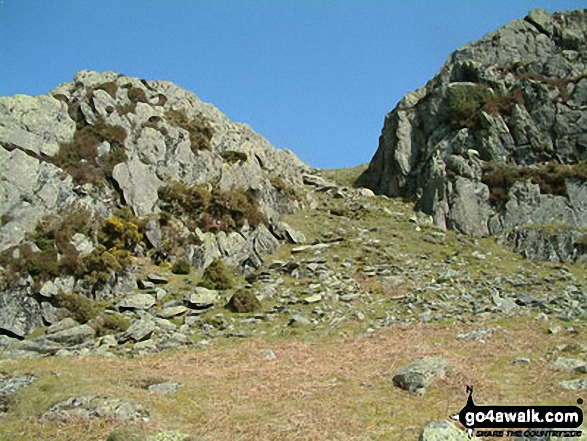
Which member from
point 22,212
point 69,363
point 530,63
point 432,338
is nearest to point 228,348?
point 69,363

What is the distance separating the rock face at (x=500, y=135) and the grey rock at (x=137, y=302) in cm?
2460

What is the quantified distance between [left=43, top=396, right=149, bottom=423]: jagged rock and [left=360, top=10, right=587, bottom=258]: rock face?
32.9m

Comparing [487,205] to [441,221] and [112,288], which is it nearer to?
[441,221]

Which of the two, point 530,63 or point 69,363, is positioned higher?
point 530,63

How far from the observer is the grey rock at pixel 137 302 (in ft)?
86.7

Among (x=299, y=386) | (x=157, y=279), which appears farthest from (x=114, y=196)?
(x=299, y=386)

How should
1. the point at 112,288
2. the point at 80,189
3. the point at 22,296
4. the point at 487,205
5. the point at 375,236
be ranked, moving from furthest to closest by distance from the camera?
the point at 487,205
the point at 375,236
the point at 80,189
the point at 112,288
the point at 22,296

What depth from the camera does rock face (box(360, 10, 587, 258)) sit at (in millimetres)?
40562

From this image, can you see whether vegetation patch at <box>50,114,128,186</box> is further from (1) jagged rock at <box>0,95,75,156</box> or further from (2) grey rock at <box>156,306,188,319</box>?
(2) grey rock at <box>156,306,188,319</box>

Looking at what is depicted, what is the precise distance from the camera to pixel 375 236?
1512 inches

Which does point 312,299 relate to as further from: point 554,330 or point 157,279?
point 554,330

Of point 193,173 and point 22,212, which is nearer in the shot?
point 22,212

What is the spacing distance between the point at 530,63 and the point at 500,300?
3170 centimetres

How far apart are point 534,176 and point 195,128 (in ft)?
94.4
